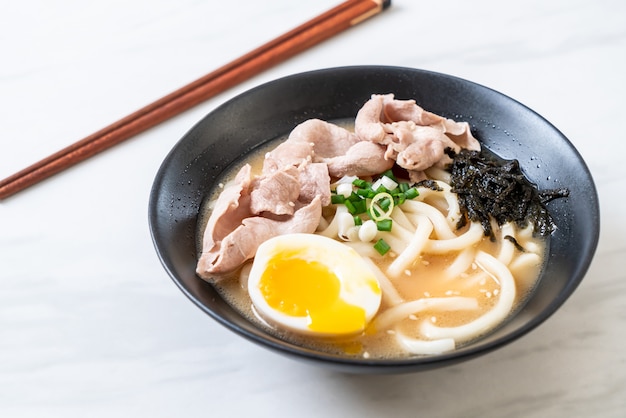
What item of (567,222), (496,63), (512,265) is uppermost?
(496,63)

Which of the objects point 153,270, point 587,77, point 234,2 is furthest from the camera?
point 234,2

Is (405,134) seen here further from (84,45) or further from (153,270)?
(84,45)

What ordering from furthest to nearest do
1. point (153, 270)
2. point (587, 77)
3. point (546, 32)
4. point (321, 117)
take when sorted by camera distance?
1. point (546, 32)
2. point (587, 77)
3. point (321, 117)
4. point (153, 270)

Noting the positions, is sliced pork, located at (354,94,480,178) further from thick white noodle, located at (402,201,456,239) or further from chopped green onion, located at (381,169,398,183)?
thick white noodle, located at (402,201,456,239)

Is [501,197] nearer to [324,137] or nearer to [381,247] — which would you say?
[381,247]

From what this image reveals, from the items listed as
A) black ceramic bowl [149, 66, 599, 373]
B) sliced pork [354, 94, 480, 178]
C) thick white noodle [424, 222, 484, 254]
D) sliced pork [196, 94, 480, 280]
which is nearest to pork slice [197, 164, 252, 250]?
sliced pork [196, 94, 480, 280]

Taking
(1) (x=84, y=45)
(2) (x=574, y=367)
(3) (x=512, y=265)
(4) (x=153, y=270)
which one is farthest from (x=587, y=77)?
(1) (x=84, y=45)

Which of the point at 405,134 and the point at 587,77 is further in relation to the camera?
the point at 587,77
